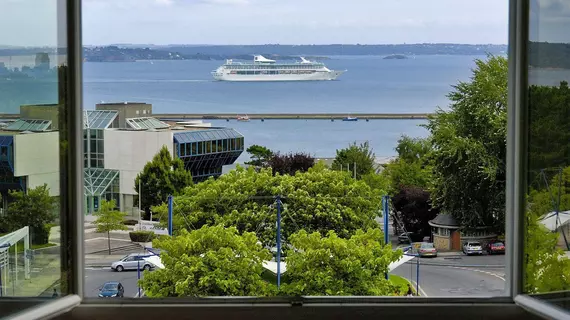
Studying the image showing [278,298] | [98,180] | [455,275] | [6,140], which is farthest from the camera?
[455,275]

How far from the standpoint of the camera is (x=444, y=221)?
3.04m

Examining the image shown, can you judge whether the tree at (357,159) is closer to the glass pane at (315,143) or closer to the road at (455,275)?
the glass pane at (315,143)

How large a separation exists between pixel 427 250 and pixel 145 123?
52.2 inches

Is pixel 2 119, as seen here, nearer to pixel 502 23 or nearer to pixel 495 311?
pixel 495 311

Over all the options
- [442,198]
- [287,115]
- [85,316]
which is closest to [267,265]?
[287,115]

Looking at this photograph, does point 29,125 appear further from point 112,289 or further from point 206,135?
point 206,135

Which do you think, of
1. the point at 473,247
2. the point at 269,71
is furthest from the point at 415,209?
the point at 269,71

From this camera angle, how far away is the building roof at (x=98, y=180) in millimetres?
2590

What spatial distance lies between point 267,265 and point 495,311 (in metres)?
1.20

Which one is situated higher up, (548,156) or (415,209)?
(548,156)

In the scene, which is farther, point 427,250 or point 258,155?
point 258,155

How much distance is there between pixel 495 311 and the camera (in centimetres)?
182

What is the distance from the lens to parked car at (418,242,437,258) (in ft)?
9.73

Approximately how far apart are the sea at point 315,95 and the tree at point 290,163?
3cm
